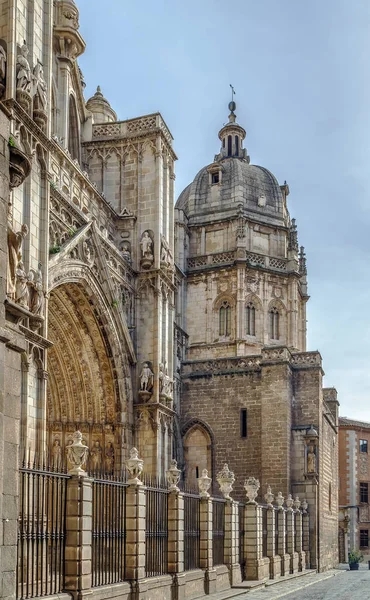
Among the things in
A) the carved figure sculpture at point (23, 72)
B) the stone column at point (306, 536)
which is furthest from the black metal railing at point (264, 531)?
the carved figure sculpture at point (23, 72)

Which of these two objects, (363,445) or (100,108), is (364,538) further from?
(100,108)

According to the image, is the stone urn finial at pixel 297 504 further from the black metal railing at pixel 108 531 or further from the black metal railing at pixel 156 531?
the black metal railing at pixel 108 531

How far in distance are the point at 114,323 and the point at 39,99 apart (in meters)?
8.63

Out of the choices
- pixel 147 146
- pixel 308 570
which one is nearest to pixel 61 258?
pixel 147 146

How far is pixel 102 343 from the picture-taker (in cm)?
2525

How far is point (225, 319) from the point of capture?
142 feet

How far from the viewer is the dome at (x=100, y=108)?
35.0 metres

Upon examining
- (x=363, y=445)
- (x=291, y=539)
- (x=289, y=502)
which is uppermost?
(x=363, y=445)

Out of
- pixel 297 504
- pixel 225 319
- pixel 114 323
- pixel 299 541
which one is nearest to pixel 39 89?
pixel 114 323

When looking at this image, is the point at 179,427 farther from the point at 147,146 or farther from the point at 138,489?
the point at 138,489

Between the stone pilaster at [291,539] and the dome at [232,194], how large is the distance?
1991 centimetres

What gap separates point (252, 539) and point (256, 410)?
8043 millimetres

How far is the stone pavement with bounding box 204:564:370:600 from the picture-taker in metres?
20.2

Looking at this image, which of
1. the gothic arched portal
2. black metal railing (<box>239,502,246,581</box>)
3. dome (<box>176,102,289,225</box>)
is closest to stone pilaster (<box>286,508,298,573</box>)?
black metal railing (<box>239,502,246,581</box>)
